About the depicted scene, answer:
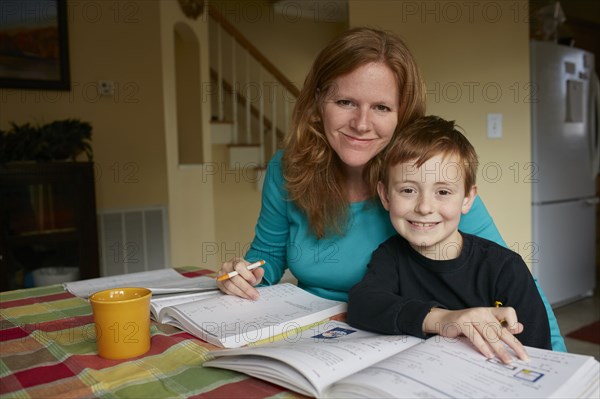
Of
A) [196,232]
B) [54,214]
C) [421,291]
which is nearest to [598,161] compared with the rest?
[196,232]

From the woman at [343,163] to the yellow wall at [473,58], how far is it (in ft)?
5.52

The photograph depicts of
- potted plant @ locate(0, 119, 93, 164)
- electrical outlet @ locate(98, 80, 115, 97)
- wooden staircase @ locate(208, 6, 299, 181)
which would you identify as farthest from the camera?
wooden staircase @ locate(208, 6, 299, 181)

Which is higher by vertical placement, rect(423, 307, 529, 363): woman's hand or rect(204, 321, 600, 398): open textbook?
rect(423, 307, 529, 363): woman's hand

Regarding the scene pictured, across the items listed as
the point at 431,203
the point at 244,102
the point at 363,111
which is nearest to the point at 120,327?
the point at 431,203

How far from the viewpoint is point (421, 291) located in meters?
0.97

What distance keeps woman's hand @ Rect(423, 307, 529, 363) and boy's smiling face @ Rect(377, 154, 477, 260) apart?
188 mm

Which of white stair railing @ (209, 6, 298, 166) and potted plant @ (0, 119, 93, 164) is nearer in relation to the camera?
potted plant @ (0, 119, 93, 164)

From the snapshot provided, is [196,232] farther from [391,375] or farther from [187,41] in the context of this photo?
[391,375]

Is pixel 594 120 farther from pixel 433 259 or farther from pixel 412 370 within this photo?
pixel 412 370

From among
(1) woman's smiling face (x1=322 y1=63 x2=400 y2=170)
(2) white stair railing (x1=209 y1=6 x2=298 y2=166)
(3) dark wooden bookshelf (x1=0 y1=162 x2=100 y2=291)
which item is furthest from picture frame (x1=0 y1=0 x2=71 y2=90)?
(1) woman's smiling face (x1=322 y1=63 x2=400 y2=170)

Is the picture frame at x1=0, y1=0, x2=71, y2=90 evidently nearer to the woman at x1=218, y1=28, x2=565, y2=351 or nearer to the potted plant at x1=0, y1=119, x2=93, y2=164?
the potted plant at x1=0, y1=119, x2=93, y2=164

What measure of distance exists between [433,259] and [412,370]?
0.38 metres

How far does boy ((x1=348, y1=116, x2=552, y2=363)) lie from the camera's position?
851mm

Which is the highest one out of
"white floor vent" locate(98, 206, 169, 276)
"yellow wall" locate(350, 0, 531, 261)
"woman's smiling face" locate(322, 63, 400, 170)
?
"yellow wall" locate(350, 0, 531, 261)
